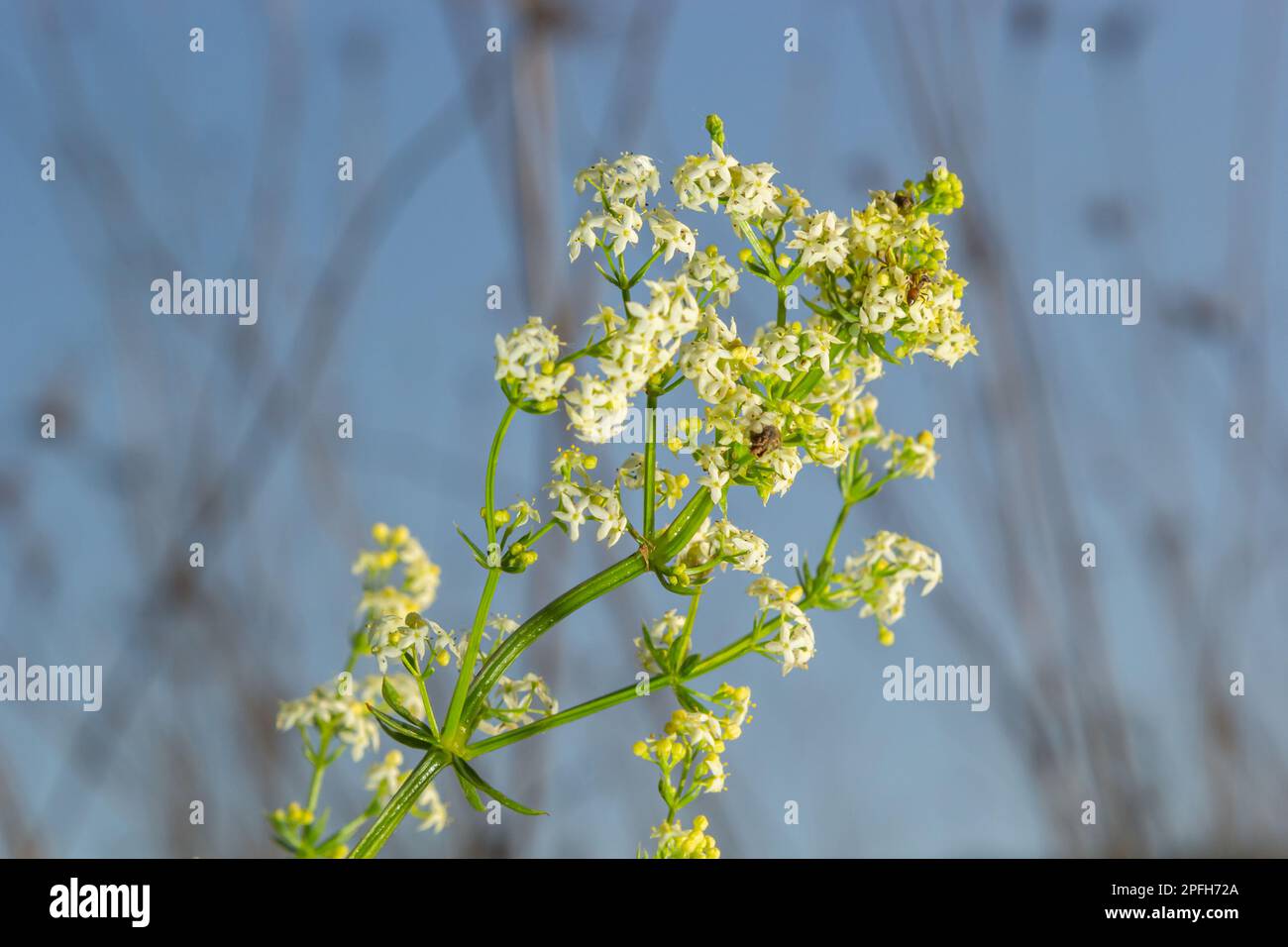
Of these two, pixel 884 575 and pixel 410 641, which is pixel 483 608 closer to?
pixel 410 641

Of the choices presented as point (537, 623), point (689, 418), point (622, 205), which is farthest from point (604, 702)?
point (622, 205)

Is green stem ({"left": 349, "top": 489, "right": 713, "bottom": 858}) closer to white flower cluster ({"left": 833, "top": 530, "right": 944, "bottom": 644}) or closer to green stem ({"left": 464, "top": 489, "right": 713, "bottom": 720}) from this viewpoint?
green stem ({"left": 464, "top": 489, "right": 713, "bottom": 720})

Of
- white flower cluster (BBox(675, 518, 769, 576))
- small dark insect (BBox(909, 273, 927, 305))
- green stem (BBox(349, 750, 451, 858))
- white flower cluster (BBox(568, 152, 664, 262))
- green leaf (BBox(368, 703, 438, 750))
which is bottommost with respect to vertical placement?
green stem (BBox(349, 750, 451, 858))

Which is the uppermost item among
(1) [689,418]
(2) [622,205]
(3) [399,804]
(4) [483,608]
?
(2) [622,205]

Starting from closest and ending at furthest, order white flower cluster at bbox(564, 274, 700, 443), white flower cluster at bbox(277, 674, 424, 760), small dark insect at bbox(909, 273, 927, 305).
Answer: white flower cluster at bbox(564, 274, 700, 443) < small dark insect at bbox(909, 273, 927, 305) < white flower cluster at bbox(277, 674, 424, 760)

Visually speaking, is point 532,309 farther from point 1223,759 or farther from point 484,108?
point 1223,759

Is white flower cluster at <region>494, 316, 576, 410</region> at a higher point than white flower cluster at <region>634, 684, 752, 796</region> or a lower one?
higher

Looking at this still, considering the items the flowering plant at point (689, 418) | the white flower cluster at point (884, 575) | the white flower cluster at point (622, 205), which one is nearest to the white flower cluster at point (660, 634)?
the flowering plant at point (689, 418)

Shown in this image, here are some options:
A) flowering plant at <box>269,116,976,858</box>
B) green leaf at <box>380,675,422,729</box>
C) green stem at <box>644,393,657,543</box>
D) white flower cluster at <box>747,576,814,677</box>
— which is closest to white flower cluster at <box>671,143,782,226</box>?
flowering plant at <box>269,116,976,858</box>
